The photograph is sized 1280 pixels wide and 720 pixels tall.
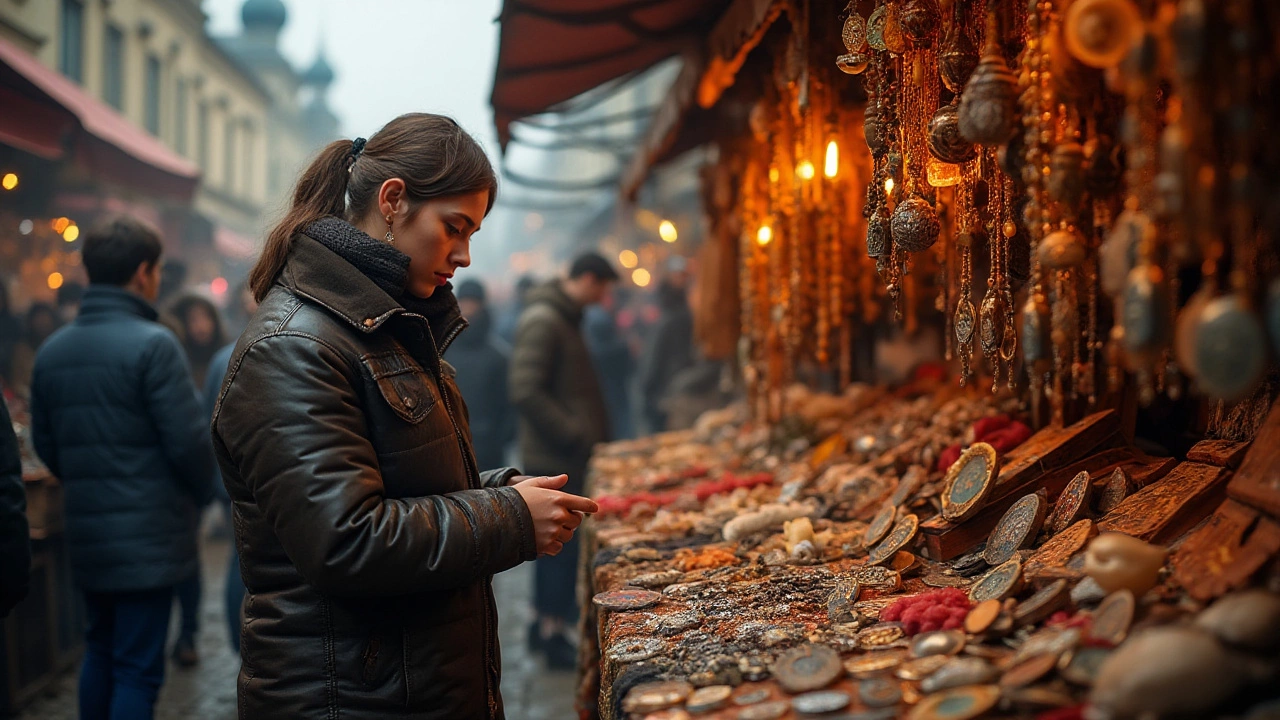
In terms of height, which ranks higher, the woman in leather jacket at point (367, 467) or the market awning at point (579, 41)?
the market awning at point (579, 41)

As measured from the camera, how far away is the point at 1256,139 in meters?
1.32

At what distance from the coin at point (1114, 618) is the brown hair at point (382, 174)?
1416 millimetres

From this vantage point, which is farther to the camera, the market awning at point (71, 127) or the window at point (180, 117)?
the window at point (180, 117)

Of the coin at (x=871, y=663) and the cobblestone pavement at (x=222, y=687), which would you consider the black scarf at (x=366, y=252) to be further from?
the cobblestone pavement at (x=222, y=687)

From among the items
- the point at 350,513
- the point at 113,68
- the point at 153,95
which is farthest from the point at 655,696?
the point at 153,95

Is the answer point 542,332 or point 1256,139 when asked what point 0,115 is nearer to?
point 542,332

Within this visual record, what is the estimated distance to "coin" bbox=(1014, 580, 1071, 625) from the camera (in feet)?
5.65

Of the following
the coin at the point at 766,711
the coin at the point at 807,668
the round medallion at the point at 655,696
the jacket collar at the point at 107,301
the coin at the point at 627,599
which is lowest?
the coin at the point at 627,599

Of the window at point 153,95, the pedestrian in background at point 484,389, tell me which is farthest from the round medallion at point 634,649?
the window at point 153,95

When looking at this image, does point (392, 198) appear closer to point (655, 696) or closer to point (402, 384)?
point (402, 384)

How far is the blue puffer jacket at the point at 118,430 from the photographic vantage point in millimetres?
3484

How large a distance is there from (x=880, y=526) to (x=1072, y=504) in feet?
1.89

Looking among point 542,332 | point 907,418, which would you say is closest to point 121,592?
point 542,332

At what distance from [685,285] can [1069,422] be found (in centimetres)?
586
